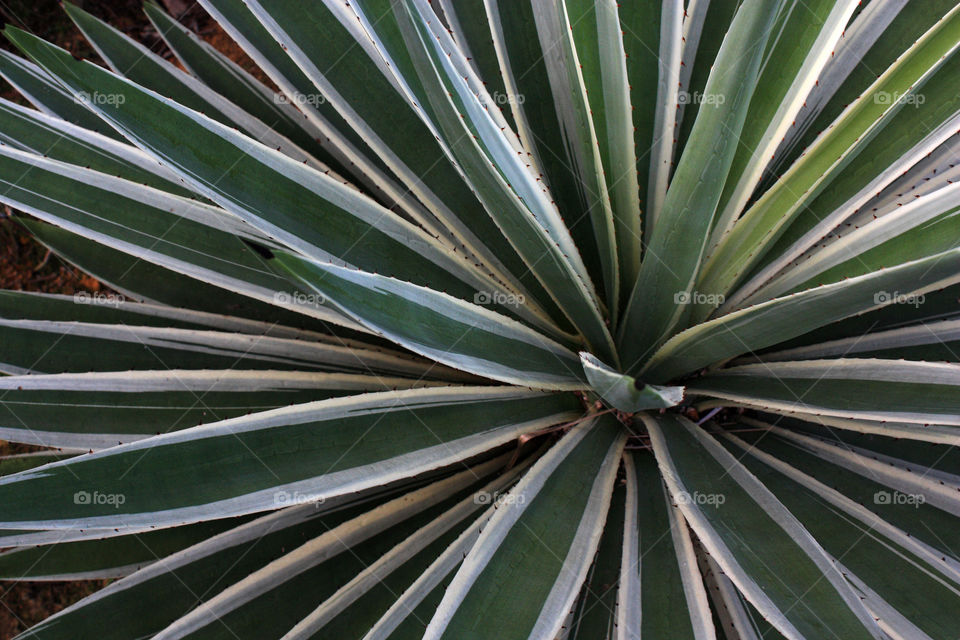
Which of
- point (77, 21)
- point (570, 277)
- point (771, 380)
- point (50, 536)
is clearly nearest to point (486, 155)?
point (570, 277)

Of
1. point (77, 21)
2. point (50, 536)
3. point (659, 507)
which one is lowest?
point (50, 536)

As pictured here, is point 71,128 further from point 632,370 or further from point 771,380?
point 771,380

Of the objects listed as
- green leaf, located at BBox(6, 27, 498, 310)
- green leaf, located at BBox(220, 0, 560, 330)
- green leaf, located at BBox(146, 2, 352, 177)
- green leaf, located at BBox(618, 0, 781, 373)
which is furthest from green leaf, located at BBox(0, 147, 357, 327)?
green leaf, located at BBox(618, 0, 781, 373)

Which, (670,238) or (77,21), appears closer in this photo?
(670,238)
